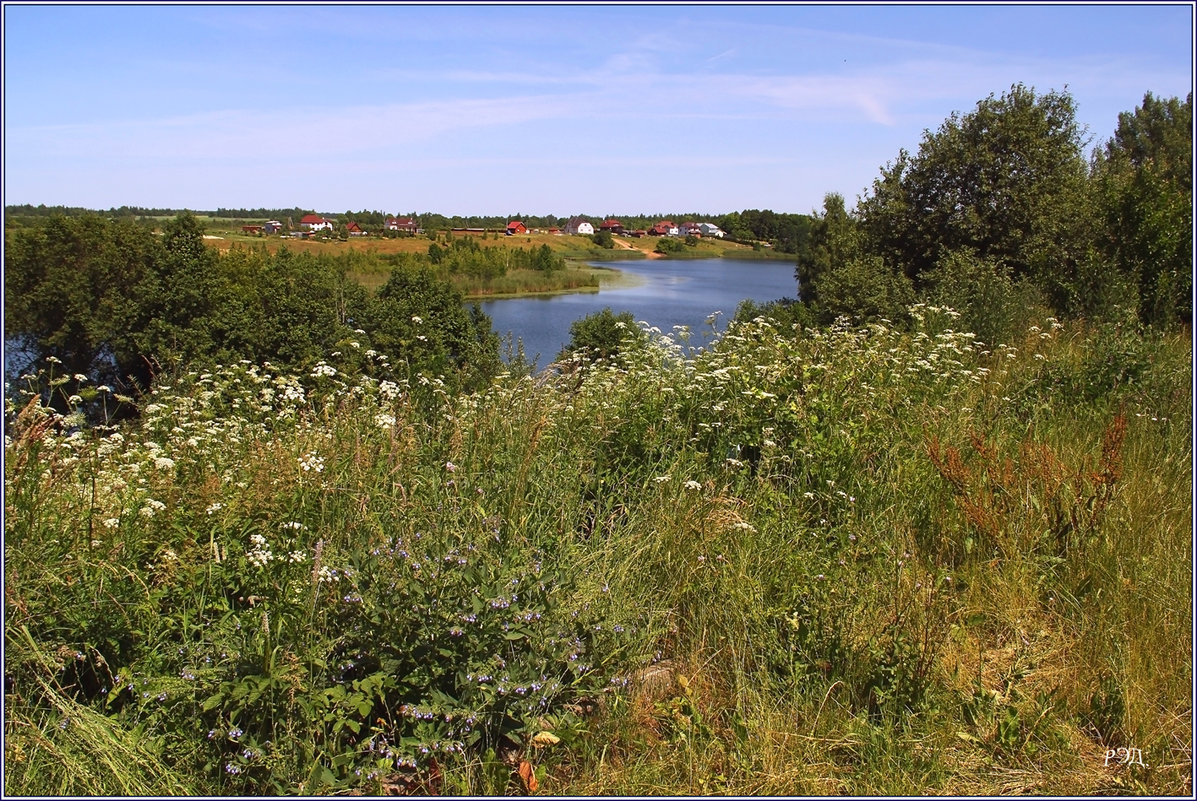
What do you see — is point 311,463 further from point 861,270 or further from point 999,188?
point 999,188

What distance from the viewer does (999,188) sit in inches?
797

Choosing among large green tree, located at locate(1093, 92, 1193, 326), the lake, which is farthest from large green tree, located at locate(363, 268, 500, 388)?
large green tree, located at locate(1093, 92, 1193, 326)

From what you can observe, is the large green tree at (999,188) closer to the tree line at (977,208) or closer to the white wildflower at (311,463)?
the tree line at (977,208)

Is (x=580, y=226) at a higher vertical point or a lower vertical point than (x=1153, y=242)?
higher

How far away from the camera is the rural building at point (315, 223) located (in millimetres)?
59906

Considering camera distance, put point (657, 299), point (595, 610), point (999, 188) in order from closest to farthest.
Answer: point (595, 610)
point (999, 188)
point (657, 299)

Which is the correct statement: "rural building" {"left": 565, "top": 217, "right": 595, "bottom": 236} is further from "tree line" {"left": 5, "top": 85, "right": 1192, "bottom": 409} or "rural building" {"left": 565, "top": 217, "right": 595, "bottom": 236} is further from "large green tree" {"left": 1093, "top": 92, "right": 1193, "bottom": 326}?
"large green tree" {"left": 1093, "top": 92, "right": 1193, "bottom": 326}

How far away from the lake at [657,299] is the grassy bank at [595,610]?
19226 mm

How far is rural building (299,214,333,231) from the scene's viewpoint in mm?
59906

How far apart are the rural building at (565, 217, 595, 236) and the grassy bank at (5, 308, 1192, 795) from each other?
334 ft

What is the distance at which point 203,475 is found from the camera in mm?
3080

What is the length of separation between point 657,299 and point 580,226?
Answer: 61830mm

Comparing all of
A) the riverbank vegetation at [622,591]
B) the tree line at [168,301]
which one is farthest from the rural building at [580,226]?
the riverbank vegetation at [622,591]

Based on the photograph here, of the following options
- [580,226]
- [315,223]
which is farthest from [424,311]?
[580,226]
